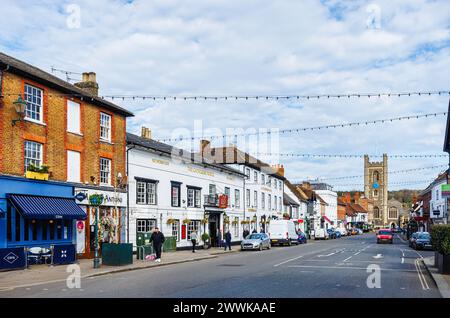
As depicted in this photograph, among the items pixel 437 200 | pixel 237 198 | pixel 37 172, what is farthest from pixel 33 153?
pixel 437 200

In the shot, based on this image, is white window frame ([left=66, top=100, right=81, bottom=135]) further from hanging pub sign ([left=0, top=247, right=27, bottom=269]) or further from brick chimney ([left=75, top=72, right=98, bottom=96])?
hanging pub sign ([left=0, top=247, right=27, bottom=269])

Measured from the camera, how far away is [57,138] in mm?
25500

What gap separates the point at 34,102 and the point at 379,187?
129 metres

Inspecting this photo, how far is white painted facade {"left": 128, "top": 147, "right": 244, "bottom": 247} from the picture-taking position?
3234 centimetres

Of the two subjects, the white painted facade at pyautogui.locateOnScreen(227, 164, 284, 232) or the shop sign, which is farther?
the white painted facade at pyautogui.locateOnScreen(227, 164, 284, 232)

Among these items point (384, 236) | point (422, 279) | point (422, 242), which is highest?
point (422, 279)

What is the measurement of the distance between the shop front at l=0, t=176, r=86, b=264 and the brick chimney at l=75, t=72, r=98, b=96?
25.3ft

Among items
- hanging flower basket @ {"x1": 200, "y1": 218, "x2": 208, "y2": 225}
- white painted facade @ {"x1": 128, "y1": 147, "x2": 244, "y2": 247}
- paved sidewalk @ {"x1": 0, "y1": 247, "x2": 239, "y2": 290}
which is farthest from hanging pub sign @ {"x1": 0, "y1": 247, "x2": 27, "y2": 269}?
hanging flower basket @ {"x1": 200, "y1": 218, "x2": 208, "y2": 225}

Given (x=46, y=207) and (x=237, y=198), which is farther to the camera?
(x=237, y=198)

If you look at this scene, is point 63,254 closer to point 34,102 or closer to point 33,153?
point 33,153

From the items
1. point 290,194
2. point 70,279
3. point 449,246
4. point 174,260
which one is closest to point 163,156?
point 174,260

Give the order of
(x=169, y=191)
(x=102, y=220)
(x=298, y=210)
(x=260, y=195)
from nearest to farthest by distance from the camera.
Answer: (x=102, y=220)
(x=169, y=191)
(x=260, y=195)
(x=298, y=210)

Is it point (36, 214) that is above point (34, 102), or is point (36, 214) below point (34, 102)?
below

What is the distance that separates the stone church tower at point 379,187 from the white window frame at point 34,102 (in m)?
126
